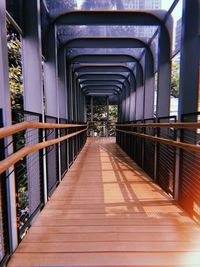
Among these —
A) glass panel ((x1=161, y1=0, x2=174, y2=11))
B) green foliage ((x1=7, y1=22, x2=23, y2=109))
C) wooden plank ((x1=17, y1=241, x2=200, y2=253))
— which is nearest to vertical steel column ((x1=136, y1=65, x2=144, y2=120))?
glass panel ((x1=161, y1=0, x2=174, y2=11))

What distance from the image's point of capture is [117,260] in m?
1.52

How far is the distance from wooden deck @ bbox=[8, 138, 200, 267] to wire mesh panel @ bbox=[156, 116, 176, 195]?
160 mm

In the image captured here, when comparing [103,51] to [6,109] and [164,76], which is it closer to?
[164,76]

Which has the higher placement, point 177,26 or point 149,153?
point 177,26

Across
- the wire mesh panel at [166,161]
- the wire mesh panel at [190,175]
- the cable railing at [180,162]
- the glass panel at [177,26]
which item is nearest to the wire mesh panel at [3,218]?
the cable railing at [180,162]

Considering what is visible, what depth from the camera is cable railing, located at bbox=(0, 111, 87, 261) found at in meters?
1.47

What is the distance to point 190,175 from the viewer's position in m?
2.29

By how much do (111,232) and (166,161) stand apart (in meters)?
1.50

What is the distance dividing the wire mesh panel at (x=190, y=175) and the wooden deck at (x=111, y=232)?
12 centimetres

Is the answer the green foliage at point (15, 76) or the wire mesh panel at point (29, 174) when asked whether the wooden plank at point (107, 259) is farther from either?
the green foliage at point (15, 76)

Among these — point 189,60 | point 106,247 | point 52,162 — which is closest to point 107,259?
point 106,247

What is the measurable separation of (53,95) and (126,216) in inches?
121

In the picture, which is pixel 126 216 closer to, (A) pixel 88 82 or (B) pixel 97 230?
(B) pixel 97 230

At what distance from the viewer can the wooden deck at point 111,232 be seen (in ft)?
5.04
